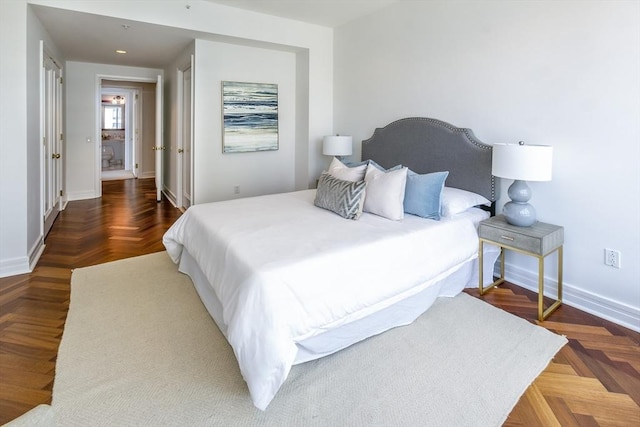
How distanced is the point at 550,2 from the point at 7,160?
4.43 m

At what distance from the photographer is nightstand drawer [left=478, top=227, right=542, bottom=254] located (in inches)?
96.9

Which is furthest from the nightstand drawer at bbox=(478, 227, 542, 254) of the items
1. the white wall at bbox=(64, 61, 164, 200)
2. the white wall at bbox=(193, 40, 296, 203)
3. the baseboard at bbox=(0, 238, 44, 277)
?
the white wall at bbox=(64, 61, 164, 200)

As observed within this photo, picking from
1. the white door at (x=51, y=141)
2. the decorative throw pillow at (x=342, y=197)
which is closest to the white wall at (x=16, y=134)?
the white door at (x=51, y=141)

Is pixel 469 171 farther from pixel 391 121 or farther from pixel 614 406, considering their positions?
pixel 614 406

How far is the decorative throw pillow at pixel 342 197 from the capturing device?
283 cm

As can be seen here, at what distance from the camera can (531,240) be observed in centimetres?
248

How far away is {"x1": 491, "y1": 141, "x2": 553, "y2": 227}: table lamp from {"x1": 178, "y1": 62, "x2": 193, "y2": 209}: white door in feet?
13.3

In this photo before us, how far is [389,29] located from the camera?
4.02 metres

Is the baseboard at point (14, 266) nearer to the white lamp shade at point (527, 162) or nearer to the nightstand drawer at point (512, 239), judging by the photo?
the nightstand drawer at point (512, 239)

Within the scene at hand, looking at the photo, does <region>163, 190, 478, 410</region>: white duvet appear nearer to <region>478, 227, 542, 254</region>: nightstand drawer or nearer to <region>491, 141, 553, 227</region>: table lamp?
<region>478, 227, 542, 254</region>: nightstand drawer

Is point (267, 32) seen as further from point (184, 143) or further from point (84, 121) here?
point (84, 121)

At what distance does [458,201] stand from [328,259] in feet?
4.86

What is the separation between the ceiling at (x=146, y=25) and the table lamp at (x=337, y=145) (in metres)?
1.44

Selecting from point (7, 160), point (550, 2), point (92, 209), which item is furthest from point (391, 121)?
point (92, 209)
